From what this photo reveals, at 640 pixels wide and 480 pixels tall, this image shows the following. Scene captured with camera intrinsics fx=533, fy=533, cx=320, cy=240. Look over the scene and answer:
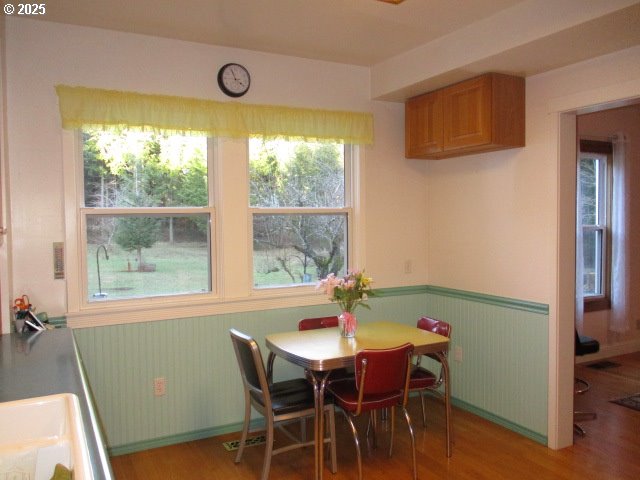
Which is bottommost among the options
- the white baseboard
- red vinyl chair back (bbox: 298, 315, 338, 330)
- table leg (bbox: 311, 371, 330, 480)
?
the white baseboard

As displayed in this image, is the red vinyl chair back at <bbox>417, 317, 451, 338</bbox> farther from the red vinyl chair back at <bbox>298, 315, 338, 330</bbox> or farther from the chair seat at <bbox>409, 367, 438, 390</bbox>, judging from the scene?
the red vinyl chair back at <bbox>298, 315, 338, 330</bbox>

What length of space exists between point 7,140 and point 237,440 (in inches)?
90.3

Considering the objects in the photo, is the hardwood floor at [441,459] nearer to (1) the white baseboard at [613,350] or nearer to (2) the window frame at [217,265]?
(2) the window frame at [217,265]

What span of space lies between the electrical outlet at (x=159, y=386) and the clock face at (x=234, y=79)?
6.29 ft

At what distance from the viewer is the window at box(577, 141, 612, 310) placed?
522 cm

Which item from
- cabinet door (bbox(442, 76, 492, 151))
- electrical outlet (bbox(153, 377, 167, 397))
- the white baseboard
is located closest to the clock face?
cabinet door (bbox(442, 76, 492, 151))

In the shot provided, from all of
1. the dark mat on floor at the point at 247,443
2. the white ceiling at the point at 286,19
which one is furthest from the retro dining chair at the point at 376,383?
the white ceiling at the point at 286,19

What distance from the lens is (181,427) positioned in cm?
349

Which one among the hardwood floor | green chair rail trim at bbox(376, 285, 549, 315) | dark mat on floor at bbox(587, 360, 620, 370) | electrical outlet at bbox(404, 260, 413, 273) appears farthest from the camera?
dark mat on floor at bbox(587, 360, 620, 370)

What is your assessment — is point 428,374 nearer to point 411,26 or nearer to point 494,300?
point 494,300

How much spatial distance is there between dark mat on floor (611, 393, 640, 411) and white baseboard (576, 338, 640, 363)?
3.11 ft

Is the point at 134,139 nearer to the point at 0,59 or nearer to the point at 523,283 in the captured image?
the point at 0,59

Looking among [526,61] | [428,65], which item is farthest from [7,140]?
[526,61]

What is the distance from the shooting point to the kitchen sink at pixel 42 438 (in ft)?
3.99
